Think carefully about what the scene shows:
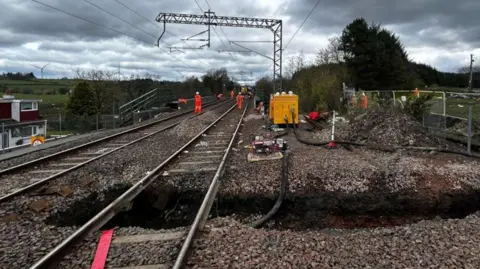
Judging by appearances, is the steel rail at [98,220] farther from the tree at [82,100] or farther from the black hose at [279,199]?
the tree at [82,100]

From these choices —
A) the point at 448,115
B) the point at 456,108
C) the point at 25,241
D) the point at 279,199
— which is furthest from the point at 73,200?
the point at 456,108

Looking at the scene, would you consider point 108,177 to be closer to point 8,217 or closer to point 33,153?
A: point 8,217

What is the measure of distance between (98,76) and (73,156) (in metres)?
38.4

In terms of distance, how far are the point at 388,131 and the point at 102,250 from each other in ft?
35.8

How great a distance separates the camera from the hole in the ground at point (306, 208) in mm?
8070

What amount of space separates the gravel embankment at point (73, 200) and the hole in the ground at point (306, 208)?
0.20 feet

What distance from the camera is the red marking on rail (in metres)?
4.93

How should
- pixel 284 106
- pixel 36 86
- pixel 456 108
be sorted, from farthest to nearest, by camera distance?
pixel 36 86 → pixel 284 106 → pixel 456 108

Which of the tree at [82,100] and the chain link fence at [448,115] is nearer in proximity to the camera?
the chain link fence at [448,115]

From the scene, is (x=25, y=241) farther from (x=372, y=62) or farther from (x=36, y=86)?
(x=36, y=86)

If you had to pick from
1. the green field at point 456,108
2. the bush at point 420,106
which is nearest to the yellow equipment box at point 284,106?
the bush at point 420,106

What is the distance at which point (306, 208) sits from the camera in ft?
27.6

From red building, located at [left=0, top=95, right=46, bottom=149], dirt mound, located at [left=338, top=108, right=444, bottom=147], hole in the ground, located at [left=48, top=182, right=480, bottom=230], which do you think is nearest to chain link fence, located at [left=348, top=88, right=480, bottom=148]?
dirt mound, located at [left=338, top=108, right=444, bottom=147]

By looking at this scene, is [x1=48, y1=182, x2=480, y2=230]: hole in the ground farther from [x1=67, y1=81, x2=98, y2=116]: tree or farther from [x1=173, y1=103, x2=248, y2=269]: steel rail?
[x1=67, y1=81, x2=98, y2=116]: tree
